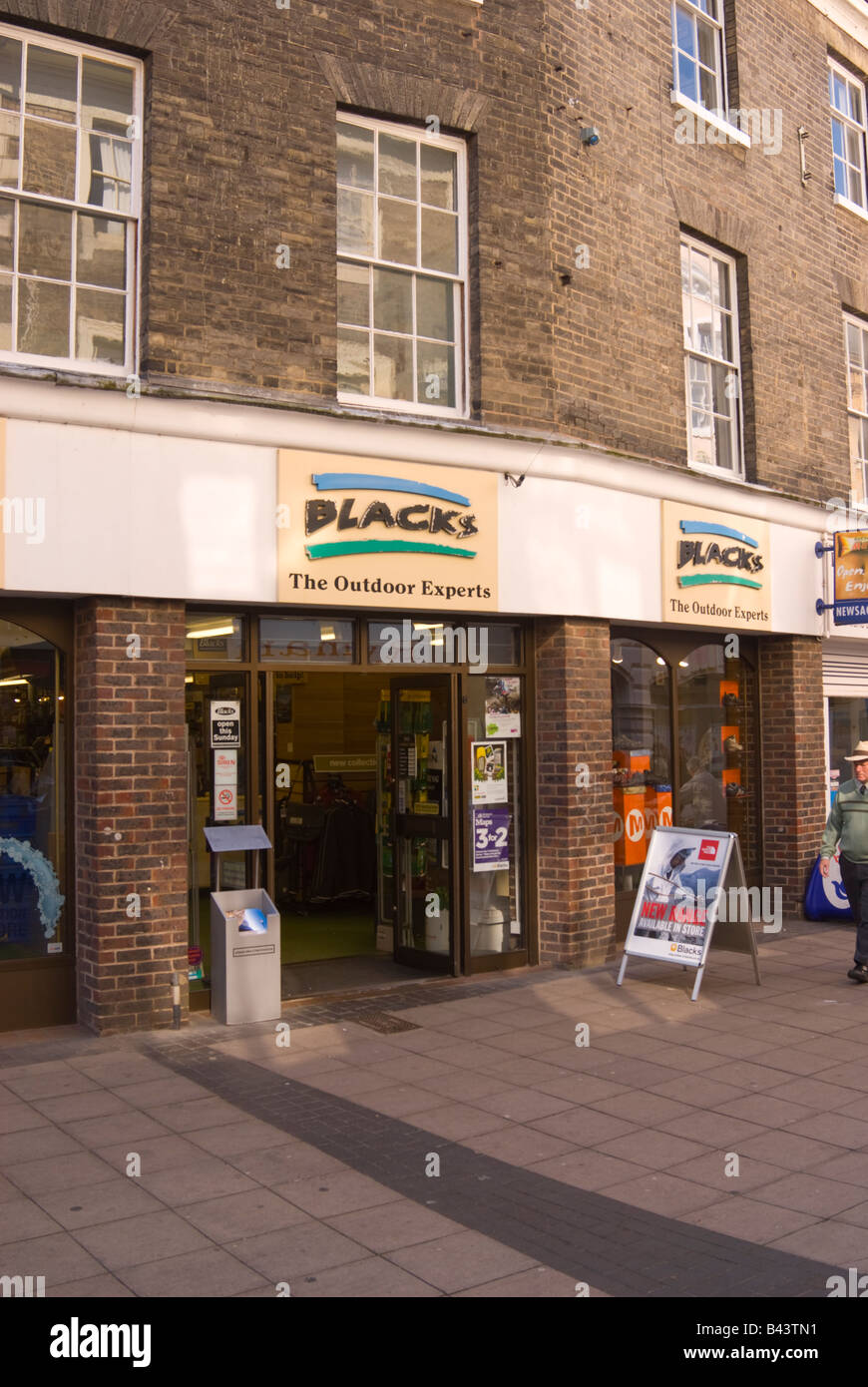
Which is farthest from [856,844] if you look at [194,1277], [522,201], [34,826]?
[194,1277]

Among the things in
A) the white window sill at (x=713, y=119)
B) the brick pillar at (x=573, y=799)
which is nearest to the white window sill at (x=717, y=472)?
the brick pillar at (x=573, y=799)

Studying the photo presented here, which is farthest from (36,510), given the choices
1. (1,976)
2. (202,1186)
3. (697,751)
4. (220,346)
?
(697,751)

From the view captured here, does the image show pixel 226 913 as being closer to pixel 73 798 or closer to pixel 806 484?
pixel 73 798

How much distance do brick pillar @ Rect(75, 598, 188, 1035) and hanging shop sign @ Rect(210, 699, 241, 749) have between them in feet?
1.63

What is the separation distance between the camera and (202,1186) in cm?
515

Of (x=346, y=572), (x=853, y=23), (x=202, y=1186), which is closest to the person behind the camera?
(x=202, y=1186)

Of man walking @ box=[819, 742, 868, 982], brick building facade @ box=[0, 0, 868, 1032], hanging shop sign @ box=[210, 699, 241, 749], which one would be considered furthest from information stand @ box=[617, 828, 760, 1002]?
hanging shop sign @ box=[210, 699, 241, 749]

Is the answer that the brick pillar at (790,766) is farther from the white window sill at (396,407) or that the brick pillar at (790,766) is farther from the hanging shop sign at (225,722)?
the hanging shop sign at (225,722)

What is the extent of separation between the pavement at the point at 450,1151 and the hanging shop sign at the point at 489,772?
1683mm

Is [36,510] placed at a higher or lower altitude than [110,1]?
lower

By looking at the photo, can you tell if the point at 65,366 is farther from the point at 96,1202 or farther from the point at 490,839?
the point at 96,1202

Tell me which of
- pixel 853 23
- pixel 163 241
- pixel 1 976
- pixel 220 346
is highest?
pixel 853 23

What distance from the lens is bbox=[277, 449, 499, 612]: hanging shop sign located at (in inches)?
324

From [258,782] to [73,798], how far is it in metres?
1.29
